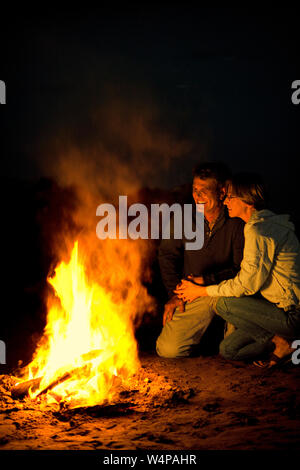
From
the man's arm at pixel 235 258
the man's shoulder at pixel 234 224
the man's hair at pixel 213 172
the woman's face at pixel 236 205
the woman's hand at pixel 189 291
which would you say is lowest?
the woman's hand at pixel 189 291

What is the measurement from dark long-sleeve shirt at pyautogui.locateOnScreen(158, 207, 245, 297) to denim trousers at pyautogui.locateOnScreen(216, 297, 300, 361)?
1.44 ft

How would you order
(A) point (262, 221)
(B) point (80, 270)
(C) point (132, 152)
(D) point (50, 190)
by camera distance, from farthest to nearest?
(D) point (50, 190) < (C) point (132, 152) < (B) point (80, 270) < (A) point (262, 221)

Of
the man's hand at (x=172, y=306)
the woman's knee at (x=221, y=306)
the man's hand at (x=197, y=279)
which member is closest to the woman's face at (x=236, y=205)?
the man's hand at (x=197, y=279)

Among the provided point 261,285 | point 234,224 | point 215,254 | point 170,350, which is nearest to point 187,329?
point 170,350

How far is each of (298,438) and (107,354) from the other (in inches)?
86.4

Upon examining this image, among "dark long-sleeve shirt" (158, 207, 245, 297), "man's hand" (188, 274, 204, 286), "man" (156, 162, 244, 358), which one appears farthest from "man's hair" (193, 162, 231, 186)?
"man's hand" (188, 274, 204, 286)

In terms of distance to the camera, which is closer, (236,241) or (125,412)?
(125,412)

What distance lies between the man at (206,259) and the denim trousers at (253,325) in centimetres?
38

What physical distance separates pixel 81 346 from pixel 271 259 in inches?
92.4

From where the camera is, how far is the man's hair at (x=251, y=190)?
4.67 meters

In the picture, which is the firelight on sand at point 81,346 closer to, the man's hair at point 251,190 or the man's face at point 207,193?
the man's face at point 207,193
